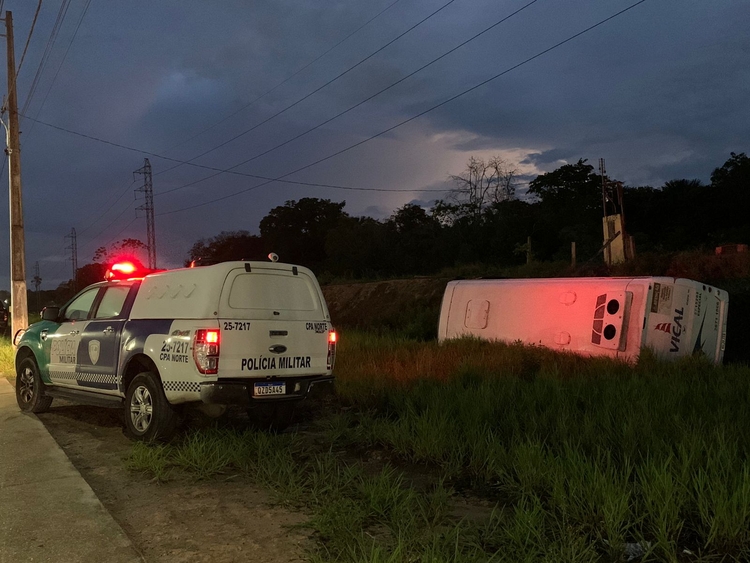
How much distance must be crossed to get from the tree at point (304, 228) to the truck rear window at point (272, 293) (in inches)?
2186

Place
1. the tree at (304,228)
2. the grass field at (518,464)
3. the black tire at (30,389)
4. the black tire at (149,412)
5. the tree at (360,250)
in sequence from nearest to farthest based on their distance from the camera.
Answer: the grass field at (518,464), the black tire at (149,412), the black tire at (30,389), the tree at (360,250), the tree at (304,228)

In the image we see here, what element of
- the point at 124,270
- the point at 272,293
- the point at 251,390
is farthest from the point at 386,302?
the point at 251,390

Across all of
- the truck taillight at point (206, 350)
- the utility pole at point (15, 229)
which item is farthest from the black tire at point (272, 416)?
the utility pole at point (15, 229)

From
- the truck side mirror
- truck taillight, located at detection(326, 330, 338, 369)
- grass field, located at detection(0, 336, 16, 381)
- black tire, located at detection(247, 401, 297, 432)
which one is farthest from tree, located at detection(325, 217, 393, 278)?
truck taillight, located at detection(326, 330, 338, 369)

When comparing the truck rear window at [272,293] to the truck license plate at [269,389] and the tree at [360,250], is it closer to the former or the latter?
the truck license plate at [269,389]

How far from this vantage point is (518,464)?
15.3ft

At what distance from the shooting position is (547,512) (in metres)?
3.87

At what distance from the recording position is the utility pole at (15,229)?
1597 cm

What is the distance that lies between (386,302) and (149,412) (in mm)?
18374

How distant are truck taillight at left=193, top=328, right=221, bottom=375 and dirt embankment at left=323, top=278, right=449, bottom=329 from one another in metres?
13.0

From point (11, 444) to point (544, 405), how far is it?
5829 mm

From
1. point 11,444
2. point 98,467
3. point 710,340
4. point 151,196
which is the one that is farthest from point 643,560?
point 151,196

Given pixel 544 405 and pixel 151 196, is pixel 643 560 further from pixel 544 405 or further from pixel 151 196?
pixel 151 196

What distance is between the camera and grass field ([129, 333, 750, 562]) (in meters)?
3.59
